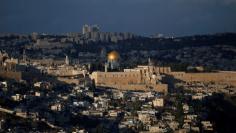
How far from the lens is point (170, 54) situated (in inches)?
3504

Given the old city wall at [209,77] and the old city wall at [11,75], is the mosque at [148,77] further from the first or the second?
the old city wall at [11,75]

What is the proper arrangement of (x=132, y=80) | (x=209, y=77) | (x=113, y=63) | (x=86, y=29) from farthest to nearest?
(x=86, y=29) → (x=113, y=63) → (x=209, y=77) → (x=132, y=80)

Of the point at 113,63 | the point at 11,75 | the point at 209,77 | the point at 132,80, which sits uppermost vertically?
the point at 113,63

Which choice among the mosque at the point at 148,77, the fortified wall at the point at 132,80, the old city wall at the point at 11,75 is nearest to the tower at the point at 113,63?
the mosque at the point at 148,77

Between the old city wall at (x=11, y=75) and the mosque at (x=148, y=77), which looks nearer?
the old city wall at (x=11, y=75)

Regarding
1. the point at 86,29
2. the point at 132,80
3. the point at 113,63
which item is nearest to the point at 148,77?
the point at 132,80

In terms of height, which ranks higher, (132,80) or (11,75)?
(11,75)

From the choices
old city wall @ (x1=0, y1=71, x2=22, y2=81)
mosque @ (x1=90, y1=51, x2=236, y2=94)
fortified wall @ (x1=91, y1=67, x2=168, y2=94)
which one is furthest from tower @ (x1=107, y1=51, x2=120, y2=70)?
old city wall @ (x1=0, y1=71, x2=22, y2=81)

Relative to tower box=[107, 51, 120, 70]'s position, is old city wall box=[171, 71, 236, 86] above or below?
below

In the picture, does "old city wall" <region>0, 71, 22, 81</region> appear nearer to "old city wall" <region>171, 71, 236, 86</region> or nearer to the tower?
the tower

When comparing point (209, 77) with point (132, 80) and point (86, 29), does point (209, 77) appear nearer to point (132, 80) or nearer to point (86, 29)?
point (132, 80)

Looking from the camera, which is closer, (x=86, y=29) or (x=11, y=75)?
(x=11, y=75)

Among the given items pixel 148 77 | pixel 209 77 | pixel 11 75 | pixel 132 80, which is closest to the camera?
pixel 11 75

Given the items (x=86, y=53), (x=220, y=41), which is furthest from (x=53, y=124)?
(x=220, y=41)
